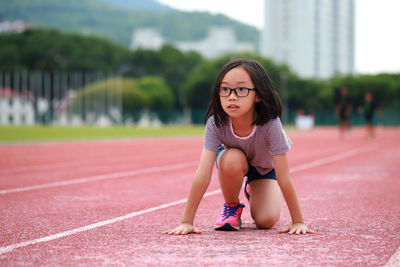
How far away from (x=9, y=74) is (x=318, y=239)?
76.3 metres

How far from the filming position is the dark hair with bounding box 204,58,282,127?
13.6 ft

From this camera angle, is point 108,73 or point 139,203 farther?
point 108,73

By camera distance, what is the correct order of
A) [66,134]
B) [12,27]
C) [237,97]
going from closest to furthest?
[237,97], [66,134], [12,27]

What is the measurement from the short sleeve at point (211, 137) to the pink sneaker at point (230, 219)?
1.72 feet

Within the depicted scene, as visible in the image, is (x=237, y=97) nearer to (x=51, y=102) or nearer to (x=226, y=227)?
(x=226, y=227)

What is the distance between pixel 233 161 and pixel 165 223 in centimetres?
90

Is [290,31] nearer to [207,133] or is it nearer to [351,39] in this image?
[351,39]

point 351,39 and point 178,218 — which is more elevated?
point 351,39

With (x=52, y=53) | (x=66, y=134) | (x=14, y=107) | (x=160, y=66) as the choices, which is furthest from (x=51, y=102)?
(x=66, y=134)

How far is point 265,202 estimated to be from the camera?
4.49 meters

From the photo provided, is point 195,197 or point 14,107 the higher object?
point 14,107

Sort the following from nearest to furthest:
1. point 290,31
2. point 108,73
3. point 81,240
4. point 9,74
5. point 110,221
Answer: point 81,240 < point 110,221 < point 9,74 < point 108,73 < point 290,31

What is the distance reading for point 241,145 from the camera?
4.41 metres

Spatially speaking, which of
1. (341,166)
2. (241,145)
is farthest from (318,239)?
(341,166)
